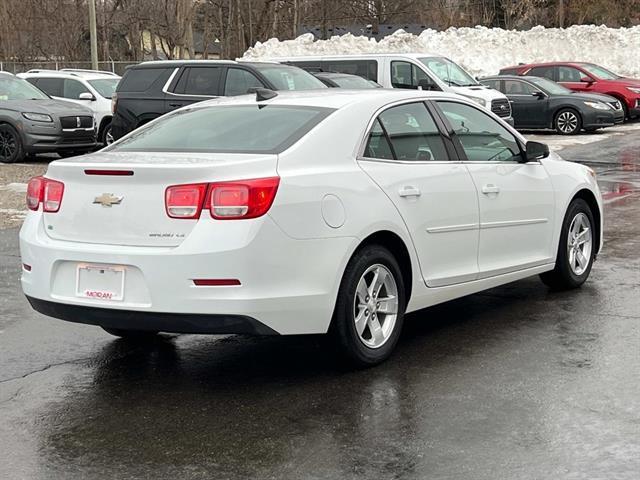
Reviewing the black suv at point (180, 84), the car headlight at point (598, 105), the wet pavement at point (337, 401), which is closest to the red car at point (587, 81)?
the car headlight at point (598, 105)

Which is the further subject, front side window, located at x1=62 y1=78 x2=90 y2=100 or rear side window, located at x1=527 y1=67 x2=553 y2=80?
rear side window, located at x1=527 y1=67 x2=553 y2=80

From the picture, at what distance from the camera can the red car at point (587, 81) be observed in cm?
2841

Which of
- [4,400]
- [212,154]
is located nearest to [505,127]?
[212,154]

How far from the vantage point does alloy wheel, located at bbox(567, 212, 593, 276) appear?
7703 mm

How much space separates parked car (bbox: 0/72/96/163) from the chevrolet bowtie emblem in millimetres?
12978

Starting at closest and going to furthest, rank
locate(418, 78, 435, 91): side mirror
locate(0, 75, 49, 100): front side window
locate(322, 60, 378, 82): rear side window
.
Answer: locate(0, 75, 49, 100): front side window < locate(418, 78, 435, 91): side mirror < locate(322, 60, 378, 82): rear side window

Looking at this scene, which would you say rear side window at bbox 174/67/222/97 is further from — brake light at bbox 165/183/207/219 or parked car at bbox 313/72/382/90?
brake light at bbox 165/183/207/219

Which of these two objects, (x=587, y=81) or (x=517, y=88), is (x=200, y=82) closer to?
(x=517, y=88)

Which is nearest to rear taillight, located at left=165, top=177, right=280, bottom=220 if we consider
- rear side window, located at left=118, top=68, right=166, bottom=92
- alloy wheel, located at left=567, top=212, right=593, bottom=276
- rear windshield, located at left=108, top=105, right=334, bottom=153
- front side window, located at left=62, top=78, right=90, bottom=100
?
rear windshield, located at left=108, top=105, right=334, bottom=153

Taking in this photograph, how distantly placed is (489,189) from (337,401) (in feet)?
7.11

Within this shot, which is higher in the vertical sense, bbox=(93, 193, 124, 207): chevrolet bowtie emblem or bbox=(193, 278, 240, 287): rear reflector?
bbox=(93, 193, 124, 207): chevrolet bowtie emblem

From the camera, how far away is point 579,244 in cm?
783

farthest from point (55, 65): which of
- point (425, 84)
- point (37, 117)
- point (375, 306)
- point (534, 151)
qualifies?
point (375, 306)

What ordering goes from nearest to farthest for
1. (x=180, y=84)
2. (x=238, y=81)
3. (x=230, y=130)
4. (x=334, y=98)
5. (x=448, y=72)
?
(x=230, y=130), (x=334, y=98), (x=238, y=81), (x=180, y=84), (x=448, y=72)
